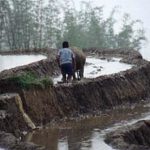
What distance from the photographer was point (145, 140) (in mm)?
13281

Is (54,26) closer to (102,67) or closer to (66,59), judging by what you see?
(102,67)

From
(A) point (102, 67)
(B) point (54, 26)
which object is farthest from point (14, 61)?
(B) point (54, 26)

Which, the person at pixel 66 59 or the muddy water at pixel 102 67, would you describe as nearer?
the person at pixel 66 59

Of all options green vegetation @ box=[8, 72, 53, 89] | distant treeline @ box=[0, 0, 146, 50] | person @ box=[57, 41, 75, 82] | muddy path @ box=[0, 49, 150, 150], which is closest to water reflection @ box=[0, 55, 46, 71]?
muddy path @ box=[0, 49, 150, 150]

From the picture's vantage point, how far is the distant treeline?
4703 cm

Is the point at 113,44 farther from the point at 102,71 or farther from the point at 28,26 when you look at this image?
the point at 102,71

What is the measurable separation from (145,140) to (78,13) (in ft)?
136

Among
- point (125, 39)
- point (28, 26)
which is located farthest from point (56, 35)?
point (125, 39)

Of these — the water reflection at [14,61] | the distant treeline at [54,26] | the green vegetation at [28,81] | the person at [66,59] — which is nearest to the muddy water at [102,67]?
the water reflection at [14,61]

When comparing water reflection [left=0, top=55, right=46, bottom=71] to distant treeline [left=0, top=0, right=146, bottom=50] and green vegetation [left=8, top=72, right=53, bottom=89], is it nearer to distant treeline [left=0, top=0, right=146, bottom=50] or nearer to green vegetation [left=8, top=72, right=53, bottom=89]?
green vegetation [left=8, top=72, right=53, bottom=89]

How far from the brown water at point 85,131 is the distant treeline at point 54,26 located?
2889cm

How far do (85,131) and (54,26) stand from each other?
36514 mm

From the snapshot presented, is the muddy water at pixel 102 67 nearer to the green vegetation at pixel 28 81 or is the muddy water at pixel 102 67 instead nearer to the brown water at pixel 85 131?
the brown water at pixel 85 131

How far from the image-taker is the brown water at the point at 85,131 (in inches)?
500
